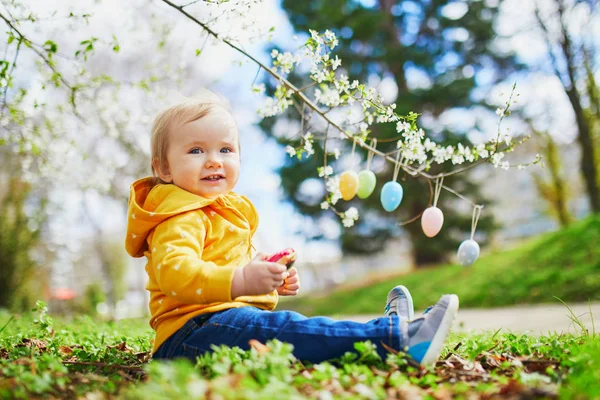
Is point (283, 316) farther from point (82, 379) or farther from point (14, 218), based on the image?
point (14, 218)

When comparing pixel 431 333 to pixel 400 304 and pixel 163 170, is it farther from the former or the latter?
pixel 163 170

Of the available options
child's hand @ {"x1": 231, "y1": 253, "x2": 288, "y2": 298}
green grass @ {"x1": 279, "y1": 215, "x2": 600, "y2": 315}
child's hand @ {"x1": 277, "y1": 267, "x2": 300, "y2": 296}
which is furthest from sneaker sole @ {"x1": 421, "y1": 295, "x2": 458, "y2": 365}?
green grass @ {"x1": 279, "y1": 215, "x2": 600, "y2": 315}

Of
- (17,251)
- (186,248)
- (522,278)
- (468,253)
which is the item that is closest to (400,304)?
(468,253)

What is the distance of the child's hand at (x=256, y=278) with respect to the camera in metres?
2.00

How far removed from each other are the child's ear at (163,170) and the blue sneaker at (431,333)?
1.33 meters

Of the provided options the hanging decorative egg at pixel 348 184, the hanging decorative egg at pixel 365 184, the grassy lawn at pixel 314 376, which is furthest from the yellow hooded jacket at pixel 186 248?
the hanging decorative egg at pixel 365 184

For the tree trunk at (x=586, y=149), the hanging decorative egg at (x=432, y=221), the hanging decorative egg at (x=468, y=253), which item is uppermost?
the tree trunk at (x=586, y=149)

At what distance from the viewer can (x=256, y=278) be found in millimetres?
1996

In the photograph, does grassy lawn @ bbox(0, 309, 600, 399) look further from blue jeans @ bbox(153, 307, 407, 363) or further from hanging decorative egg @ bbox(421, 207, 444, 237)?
hanging decorative egg @ bbox(421, 207, 444, 237)

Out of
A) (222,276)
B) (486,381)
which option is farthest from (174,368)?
(486,381)

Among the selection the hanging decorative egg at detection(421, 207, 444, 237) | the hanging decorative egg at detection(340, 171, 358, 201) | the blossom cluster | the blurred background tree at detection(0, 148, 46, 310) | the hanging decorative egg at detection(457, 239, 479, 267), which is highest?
the blossom cluster

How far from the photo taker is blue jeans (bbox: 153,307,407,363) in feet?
6.76

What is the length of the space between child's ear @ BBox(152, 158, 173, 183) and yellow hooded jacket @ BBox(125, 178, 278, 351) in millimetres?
64

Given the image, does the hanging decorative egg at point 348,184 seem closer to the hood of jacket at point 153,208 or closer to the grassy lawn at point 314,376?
the hood of jacket at point 153,208
